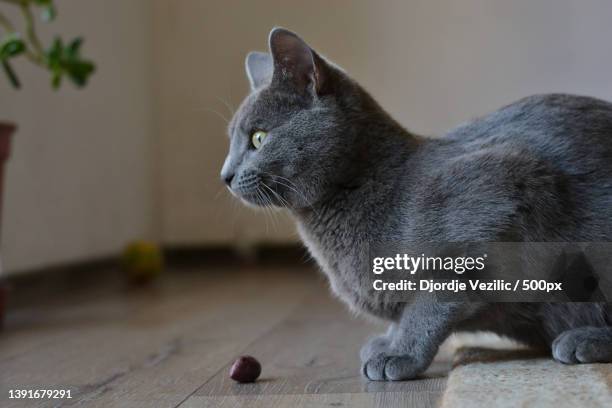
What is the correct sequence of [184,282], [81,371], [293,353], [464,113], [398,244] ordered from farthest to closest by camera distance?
[464,113], [184,282], [293,353], [81,371], [398,244]

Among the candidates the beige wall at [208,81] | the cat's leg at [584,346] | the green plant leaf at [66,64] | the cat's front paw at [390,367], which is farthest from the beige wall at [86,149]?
the cat's leg at [584,346]

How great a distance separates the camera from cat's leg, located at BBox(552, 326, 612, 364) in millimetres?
1106

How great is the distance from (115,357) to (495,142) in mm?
792

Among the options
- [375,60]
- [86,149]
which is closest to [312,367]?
[86,149]

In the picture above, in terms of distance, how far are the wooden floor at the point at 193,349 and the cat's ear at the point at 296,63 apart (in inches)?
18.2

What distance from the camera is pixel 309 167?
122 cm

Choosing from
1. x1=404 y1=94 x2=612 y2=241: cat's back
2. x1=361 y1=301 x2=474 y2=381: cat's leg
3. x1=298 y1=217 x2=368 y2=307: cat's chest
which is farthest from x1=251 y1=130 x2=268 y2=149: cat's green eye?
x1=361 y1=301 x2=474 y2=381: cat's leg

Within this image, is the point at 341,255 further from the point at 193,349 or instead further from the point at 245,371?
the point at 193,349

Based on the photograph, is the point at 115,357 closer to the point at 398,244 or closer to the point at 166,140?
the point at 398,244

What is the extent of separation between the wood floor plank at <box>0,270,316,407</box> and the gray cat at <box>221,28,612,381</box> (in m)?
0.32

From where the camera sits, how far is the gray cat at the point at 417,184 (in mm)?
1140

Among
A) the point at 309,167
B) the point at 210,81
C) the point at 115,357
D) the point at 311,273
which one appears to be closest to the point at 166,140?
the point at 210,81

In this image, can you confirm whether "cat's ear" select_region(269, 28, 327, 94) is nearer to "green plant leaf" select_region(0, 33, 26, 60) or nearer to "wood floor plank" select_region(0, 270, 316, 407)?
"wood floor plank" select_region(0, 270, 316, 407)

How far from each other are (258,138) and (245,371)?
37 cm
